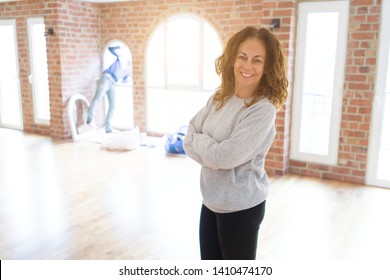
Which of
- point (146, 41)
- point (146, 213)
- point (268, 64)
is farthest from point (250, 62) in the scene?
point (146, 41)

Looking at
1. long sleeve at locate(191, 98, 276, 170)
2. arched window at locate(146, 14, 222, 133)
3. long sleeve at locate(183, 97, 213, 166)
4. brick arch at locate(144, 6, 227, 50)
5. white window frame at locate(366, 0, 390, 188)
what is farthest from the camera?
arched window at locate(146, 14, 222, 133)

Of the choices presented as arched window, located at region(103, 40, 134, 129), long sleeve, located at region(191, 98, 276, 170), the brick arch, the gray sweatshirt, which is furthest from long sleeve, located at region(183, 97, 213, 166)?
arched window, located at region(103, 40, 134, 129)

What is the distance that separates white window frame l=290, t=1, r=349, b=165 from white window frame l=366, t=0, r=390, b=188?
34 cm

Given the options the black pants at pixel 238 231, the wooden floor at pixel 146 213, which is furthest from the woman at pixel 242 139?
the wooden floor at pixel 146 213

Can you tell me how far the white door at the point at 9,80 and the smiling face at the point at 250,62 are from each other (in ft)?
19.7

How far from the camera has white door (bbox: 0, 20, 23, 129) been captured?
257 inches

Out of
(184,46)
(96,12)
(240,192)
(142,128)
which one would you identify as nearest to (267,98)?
(240,192)

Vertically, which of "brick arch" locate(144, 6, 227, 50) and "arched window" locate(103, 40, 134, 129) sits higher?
"brick arch" locate(144, 6, 227, 50)

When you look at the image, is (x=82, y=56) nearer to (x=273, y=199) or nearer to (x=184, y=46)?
(x=184, y=46)

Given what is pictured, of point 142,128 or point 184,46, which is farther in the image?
point 142,128

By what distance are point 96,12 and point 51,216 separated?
4.13m

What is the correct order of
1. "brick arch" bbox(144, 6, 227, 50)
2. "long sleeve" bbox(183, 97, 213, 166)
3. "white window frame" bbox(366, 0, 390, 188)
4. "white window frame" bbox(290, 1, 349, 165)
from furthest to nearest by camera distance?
"brick arch" bbox(144, 6, 227, 50) < "white window frame" bbox(290, 1, 349, 165) < "white window frame" bbox(366, 0, 390, 188) < "long sleeve" bbox(183, 97, 213, 166)

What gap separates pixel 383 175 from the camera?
407 cm

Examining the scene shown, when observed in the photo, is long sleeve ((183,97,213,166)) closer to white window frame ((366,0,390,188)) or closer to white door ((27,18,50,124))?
white window frame ((366,0,390,188))
